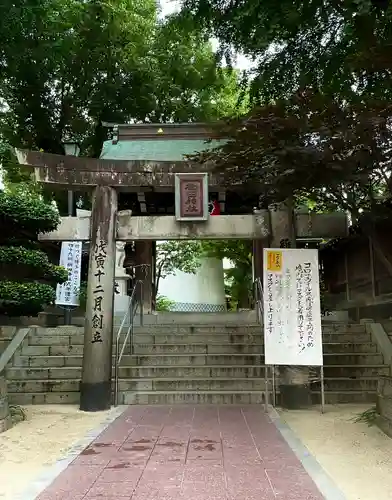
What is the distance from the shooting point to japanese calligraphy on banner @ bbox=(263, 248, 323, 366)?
7566 mm

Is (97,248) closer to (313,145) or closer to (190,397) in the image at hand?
(190,397)

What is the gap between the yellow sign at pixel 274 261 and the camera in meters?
7.87

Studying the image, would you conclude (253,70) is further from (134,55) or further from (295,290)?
(134,55)

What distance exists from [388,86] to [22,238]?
699 centimetres

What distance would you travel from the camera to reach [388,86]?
20.5 ft

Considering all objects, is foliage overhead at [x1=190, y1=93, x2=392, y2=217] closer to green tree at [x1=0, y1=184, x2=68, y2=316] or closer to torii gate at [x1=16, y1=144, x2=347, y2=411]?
torii gate at [x1=16, y1=144, x2=347, y2=411]

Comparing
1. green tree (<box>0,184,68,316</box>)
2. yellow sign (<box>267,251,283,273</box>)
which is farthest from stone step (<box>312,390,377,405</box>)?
green tree (<box>0,184,68,316</box>)

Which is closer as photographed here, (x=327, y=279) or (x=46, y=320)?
(x=46, y=320)

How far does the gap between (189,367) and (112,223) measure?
3007mm

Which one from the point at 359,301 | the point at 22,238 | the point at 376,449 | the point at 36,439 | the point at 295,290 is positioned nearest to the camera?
the point at 376,449

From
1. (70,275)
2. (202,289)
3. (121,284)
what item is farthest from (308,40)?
(202,289)

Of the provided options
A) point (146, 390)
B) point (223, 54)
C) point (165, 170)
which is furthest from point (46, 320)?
point (223, 54)

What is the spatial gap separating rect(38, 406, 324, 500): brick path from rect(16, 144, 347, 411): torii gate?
196cm

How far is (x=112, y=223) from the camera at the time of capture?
8.66 metres
